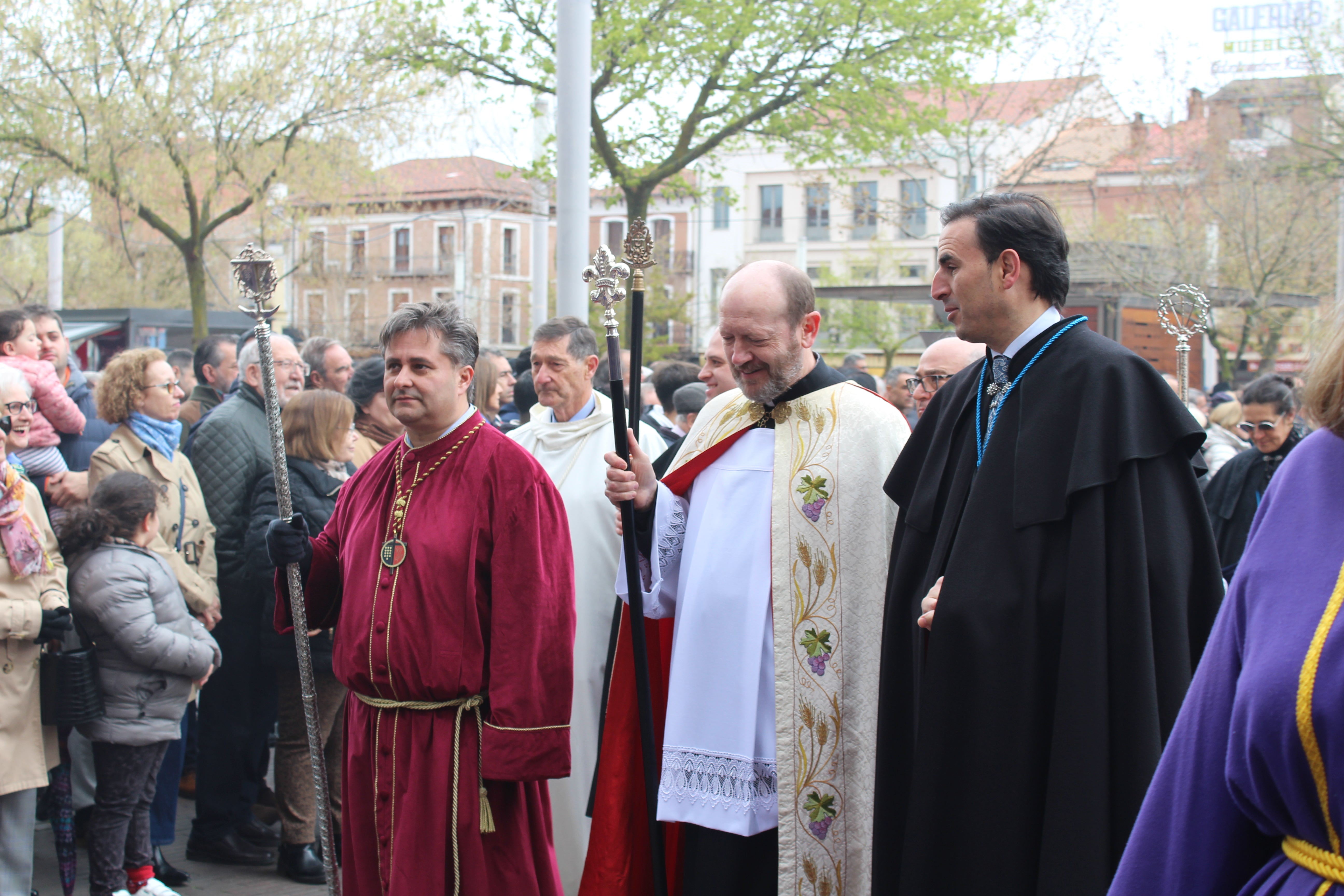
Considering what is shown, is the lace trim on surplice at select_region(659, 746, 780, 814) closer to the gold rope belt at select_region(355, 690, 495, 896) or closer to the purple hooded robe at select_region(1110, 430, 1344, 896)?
the gold rope belt at select_region(355, 690, 495, 896)

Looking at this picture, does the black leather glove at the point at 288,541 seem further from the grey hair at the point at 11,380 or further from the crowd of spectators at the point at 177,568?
the grey hair at the point at 11,380

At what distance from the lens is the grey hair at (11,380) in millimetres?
4852

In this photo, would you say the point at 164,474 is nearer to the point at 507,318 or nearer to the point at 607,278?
the point at 607,278

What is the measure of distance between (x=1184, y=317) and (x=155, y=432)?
4454 mm

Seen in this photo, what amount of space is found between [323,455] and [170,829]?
1.77 m

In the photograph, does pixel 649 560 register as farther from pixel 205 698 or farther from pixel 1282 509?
pixel 205 698

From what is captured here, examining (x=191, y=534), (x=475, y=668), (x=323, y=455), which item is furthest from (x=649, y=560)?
(x=191, y=534)

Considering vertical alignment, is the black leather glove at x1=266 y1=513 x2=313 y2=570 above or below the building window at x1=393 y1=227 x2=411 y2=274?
below

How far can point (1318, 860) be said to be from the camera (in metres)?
1.59

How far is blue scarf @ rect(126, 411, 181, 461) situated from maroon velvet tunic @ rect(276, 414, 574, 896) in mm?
2191

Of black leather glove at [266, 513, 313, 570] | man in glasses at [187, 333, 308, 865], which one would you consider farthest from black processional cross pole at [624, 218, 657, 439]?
man in glasses at [187, 333, 308, 865]

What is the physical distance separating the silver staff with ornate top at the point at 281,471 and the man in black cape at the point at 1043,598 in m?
1.68

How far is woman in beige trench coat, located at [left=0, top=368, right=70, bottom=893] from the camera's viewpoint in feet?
13.8

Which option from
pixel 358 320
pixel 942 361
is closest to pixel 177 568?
pixel 942 361
